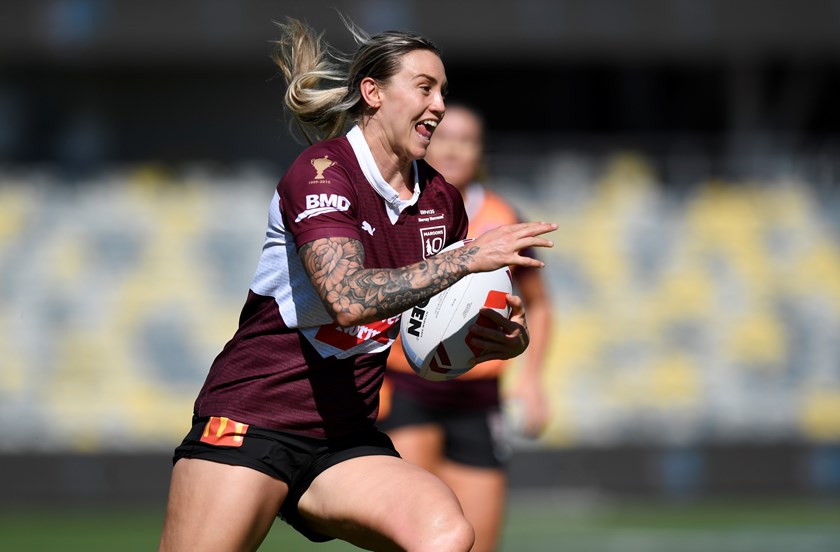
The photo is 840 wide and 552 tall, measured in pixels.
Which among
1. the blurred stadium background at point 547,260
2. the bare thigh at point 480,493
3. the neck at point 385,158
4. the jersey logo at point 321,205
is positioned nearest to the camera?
the jersey logo at point 321,205

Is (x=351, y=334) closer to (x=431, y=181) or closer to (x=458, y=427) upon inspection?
(x=431, y=181)

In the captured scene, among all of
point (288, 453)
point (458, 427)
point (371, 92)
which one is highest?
point (371, 92)

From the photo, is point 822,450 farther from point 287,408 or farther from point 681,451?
point 287,408

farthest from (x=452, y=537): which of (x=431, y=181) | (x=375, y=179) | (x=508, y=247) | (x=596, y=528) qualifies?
(x=596, y=528)

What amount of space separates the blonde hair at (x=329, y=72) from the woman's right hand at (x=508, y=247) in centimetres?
79

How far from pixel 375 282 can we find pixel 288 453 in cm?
70

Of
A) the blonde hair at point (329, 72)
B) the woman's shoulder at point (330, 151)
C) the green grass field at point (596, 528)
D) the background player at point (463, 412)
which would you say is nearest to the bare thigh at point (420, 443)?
the background player at point (463, 412)

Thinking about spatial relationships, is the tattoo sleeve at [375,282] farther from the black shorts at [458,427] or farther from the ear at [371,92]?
the black shorts at [458,427]

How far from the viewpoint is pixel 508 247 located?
3.49 meters

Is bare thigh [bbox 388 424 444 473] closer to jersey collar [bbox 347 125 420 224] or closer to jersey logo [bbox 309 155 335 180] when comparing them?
jersey collar [bbox 347 125 420 224]

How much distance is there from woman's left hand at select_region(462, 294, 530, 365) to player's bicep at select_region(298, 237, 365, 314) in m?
0.61

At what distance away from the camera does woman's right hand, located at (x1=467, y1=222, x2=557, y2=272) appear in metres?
3.48

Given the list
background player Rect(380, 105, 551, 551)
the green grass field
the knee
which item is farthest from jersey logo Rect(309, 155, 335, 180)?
the green grass field

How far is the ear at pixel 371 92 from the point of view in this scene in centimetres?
403
